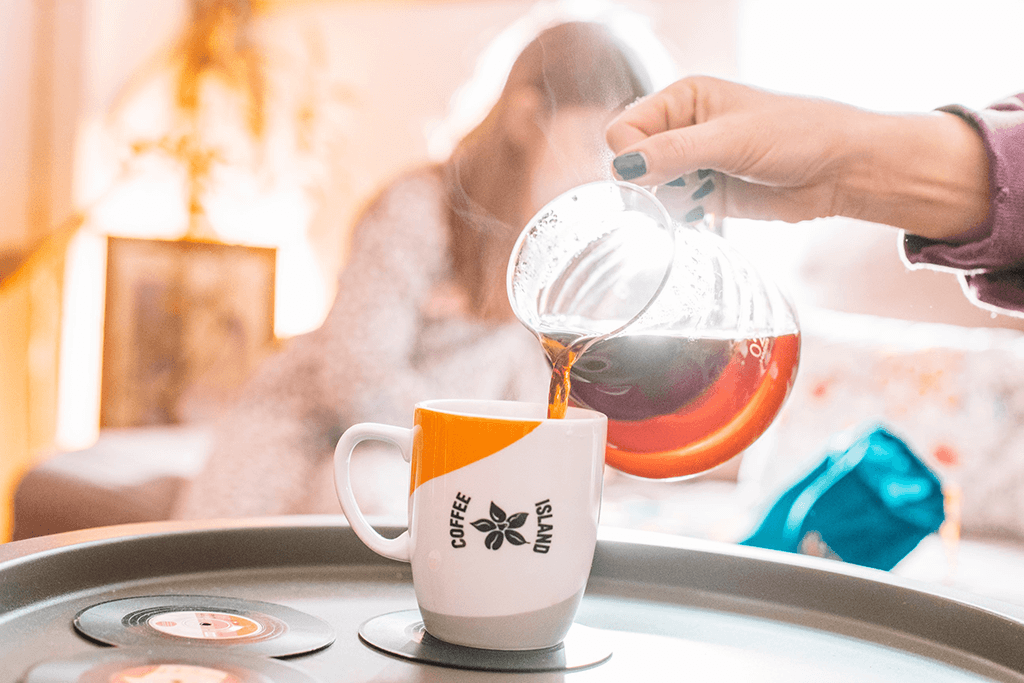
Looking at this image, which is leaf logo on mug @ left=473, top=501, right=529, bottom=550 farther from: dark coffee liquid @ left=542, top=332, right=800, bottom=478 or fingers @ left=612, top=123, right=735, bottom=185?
fingers @ left=612, top=123, right=735, bottom=185

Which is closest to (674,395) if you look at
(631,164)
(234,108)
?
(631,164)

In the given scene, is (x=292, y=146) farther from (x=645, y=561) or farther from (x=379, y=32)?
(x=645, y=561)

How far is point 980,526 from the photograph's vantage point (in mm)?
1706

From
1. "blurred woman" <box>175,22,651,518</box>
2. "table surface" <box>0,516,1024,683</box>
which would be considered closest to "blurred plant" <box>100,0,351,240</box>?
"blurred woman" <box>175,22,651,518</box>

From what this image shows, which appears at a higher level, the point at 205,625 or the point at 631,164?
the point at 631,164

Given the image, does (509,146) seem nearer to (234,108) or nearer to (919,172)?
(919,172)

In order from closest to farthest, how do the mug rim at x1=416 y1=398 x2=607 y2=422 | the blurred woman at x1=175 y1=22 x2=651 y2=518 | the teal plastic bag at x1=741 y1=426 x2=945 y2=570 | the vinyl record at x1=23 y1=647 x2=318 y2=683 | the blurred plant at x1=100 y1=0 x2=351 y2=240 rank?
1. the vinyl record at x1=23 y1=647 x2=318 y2=683
2. the mug rim at x1=416 y1=398 x2=607 y2=422
3. the teal plastic bag at x1=741 y1=426 x2=945 y2=570
4. the blurred woman at x1=175 y1=22 x2=651 y2=518
5. the blurred plant at x1=100 y1=0 x2=351 y2=240

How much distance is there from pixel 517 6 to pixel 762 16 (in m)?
0.82

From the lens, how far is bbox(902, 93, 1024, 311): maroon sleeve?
2.42 ft

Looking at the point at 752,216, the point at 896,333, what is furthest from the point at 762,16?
the point at 752,216

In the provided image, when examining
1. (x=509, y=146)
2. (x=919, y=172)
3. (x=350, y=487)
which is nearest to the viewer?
(x=350, y=487)

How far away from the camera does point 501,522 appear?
0.49 m

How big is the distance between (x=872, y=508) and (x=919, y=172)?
0.55 meters

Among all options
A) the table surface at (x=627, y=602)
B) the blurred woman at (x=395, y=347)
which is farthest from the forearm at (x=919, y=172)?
the blurred woman at (x=395, y=347)
